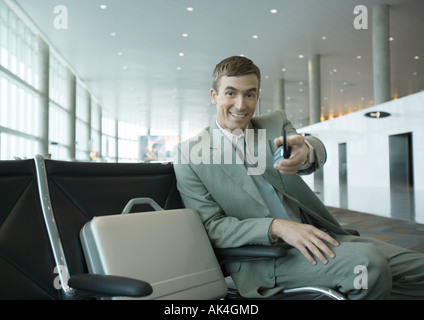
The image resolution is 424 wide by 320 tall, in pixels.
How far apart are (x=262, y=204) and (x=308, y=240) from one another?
0.29 meters

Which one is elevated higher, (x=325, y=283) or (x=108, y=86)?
(x=108, y=86)

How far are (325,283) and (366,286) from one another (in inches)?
7.3

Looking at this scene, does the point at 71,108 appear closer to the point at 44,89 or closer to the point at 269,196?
the point at 44,89

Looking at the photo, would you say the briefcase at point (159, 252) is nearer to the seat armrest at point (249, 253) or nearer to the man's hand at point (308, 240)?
the seat armrest at point (249, 253)

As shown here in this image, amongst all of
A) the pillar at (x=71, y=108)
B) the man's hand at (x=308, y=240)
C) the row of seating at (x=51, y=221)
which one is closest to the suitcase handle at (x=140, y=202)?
the row of seating at (x=51, y=221)

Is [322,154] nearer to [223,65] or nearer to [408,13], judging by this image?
[223,65]

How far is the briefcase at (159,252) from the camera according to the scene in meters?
1.38

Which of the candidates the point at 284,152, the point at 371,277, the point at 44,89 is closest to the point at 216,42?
the point at 44,89

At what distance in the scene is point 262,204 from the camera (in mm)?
1734

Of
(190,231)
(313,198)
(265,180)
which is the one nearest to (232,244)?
(190,231)

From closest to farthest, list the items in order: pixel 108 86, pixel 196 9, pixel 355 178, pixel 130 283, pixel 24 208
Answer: pixel 130 283
pixel 24 208
pixel 196 9
pixel 355 178
pixel 108 86

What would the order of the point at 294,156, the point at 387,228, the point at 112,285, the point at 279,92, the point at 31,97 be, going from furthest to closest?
the point at 279,92
the point at 31,97
the point at 387,228
the point at 294,156
the point at 112,285

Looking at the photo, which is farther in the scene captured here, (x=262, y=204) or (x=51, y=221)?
(x=262, y=204)
